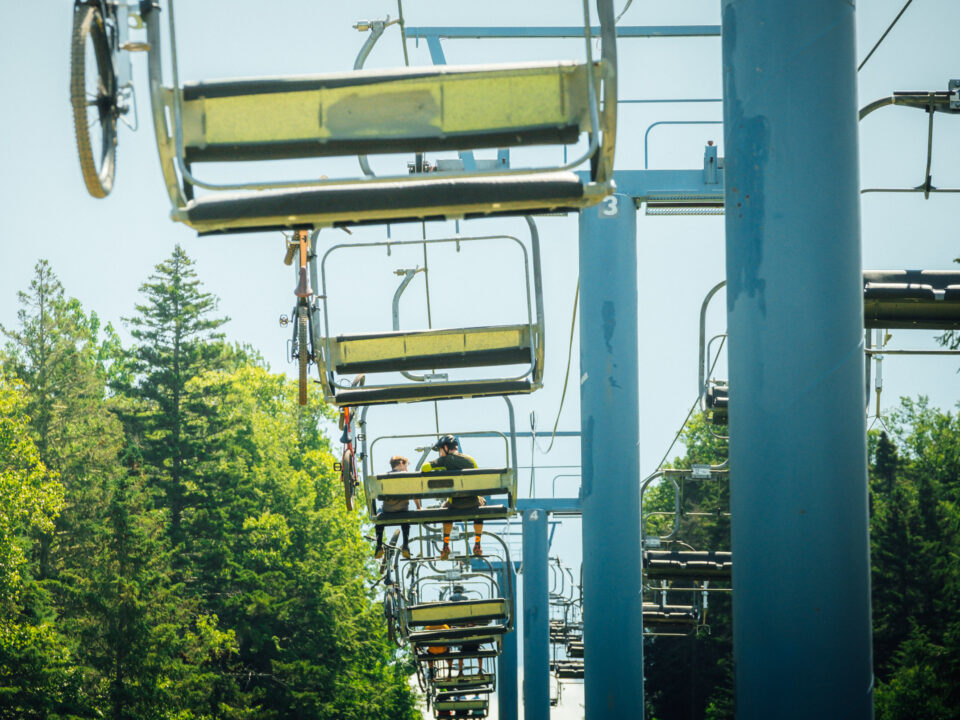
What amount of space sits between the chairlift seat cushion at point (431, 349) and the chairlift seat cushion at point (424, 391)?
44 cm

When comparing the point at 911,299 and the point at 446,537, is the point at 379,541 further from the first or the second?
the point at 911,299

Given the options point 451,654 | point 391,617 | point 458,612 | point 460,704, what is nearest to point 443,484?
point 458,612

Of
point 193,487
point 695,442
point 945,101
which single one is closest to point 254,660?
point 193,487

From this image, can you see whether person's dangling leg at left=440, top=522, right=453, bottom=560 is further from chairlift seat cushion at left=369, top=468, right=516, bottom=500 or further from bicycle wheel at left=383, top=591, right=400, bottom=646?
chairlift seat cushion at left=369, top=468, right=516, bottom=500

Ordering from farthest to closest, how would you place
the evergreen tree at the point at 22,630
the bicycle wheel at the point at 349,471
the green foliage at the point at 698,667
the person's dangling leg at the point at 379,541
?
the green foliage at the point at 698,667
the evergreen tree at the point at 22,630
the bicycle wheel at the point at 349,471
the person's dangling leg at the point at 379,541

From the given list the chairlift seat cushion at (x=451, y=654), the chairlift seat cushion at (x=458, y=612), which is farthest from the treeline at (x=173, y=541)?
the chairlift seat cushion at (x=458, y=612)

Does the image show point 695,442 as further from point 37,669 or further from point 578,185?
point 578,185

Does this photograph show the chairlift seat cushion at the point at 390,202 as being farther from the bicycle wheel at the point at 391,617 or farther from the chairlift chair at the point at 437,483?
the bicycle wheel at the point at 391,617

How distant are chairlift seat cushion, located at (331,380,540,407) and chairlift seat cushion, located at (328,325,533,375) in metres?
0.44

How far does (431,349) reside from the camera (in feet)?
28.2

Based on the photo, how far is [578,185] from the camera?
163 inches

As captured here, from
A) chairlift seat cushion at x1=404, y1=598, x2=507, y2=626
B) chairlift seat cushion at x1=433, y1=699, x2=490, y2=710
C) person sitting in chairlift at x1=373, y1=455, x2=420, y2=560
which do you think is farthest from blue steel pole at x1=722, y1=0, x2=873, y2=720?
chairlift seat cushion at x1=433, y1=699, x2=490, y2=710

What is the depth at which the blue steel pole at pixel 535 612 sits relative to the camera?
21562 mm

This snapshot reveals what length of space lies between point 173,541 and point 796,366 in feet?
134
